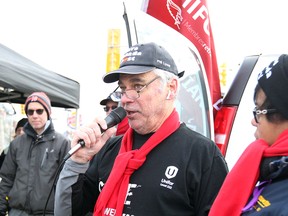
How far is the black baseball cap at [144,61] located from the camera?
1.74 meters

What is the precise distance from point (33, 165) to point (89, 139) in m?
2.12

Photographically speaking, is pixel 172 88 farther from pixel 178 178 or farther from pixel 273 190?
pixel 273 190

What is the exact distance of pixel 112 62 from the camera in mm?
20453

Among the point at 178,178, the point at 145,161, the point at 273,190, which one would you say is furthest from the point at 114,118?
the point at 273,190

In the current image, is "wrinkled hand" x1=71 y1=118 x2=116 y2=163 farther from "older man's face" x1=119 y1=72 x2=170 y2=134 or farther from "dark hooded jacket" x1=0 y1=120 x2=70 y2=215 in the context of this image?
"dark hooded jacket" x1=0 y1=120 x2=70 y2=215

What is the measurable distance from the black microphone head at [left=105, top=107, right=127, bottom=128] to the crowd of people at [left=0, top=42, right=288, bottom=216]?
5cm

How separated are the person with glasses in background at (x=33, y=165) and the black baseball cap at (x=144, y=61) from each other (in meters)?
2.02

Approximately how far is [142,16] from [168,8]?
53 cm

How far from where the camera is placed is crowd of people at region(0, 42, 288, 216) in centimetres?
131

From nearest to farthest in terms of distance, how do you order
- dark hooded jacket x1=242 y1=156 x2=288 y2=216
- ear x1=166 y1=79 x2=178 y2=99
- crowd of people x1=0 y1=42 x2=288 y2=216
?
dark hooded jacket x1=242 y1=156 x2=288 y2=216, crowd of people x1=0 y1=42 x2=288 y2=216, ear x1=166 y1=79 x2=178 y2=99

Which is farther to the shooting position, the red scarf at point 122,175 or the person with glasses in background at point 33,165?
the person with glasses in background at point 33,165

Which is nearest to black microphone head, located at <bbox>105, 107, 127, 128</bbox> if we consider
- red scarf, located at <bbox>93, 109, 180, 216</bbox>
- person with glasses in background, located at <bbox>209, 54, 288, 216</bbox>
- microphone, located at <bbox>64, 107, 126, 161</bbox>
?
microphone, located at <bbox>64, 107, 126, 161</bbox>

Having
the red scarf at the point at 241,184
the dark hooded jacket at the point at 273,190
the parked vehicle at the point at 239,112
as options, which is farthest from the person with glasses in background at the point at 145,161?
the parked vehicle at the point at 239,112

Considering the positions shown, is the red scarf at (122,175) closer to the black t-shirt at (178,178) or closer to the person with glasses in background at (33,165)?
the black t-shirt at (178,178)
